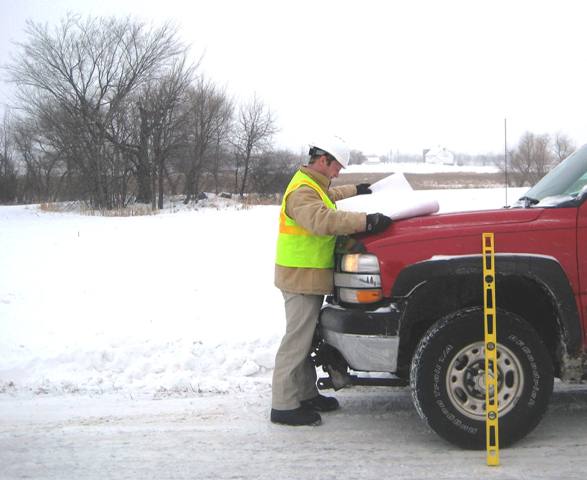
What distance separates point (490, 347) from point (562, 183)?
5.29 feet

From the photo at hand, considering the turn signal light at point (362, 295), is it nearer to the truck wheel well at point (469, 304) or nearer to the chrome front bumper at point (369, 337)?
the chrome front bumper at point (369, 337)

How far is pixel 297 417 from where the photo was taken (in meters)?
4.31

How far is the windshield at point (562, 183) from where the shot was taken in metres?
4.30

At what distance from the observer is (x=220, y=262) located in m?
10.5

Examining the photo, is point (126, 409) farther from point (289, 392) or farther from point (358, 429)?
point (358, 429)

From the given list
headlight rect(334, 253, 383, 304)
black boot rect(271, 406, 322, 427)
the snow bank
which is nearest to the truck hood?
headlight rect(334, 253, 383, 304)

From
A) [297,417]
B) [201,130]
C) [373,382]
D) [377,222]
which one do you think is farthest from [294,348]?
[201,130]

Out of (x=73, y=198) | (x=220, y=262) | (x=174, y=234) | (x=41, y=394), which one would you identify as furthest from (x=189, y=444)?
(x=73, y=198)

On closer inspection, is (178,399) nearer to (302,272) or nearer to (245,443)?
(245,443)

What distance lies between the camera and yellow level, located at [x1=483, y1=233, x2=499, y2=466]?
3.56 metres

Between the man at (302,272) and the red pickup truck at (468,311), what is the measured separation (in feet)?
1.21

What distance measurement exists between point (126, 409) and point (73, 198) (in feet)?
84.1

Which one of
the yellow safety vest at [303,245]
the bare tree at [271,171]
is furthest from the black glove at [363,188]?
the bare tree at [271,171]

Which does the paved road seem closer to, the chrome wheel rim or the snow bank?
the chrome wheel rim
